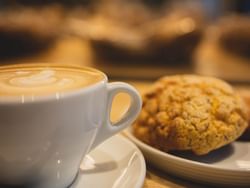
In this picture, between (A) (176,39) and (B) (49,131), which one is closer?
(B) (49,131)

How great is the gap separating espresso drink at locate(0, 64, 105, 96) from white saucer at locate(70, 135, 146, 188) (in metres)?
0.12

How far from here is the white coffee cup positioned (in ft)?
1.14

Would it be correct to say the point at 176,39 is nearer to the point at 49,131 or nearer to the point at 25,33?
the point at 25,33

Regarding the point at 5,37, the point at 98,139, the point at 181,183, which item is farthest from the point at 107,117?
the point at 5,37

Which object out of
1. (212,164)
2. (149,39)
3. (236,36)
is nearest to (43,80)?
(212,164)

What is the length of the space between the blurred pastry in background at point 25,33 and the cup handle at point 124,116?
2.68 ft

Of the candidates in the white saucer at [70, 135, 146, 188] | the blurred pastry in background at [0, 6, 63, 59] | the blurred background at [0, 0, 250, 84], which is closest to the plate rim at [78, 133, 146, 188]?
the white saucer at [70, 135, 146, 188]

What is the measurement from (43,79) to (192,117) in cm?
22

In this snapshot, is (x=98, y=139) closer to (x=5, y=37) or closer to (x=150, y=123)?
(x=150, y=123)

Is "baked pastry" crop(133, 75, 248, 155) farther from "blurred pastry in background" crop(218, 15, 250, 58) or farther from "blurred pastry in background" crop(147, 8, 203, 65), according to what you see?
"blurred pastry in background" crop(218, 15, 250, 58)

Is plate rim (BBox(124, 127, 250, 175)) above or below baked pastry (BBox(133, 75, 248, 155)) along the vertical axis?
below

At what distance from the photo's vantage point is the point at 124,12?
1.37m

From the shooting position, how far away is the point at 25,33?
46.1 inches

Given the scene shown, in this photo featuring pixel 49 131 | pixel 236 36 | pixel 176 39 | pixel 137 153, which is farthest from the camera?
pixel 236 36
